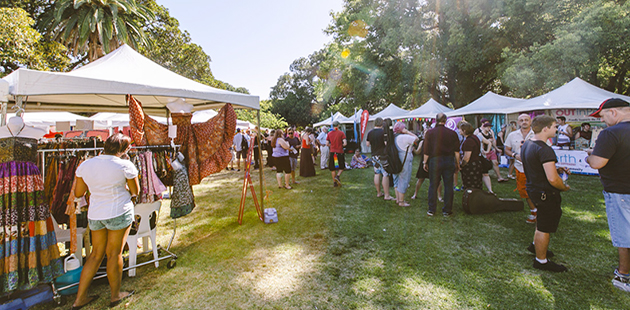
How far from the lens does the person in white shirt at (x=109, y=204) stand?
2402 millimetres

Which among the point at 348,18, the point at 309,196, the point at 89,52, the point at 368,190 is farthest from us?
the point at 348,18

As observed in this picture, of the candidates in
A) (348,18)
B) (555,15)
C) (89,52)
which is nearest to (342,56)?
(348,18)

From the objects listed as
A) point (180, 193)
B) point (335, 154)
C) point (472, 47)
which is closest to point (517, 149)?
point (335, 154)

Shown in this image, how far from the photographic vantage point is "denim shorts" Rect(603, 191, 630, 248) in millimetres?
2484

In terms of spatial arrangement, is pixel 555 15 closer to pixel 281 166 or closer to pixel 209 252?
pixel 281 166

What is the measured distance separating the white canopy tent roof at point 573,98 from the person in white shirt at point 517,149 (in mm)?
5379

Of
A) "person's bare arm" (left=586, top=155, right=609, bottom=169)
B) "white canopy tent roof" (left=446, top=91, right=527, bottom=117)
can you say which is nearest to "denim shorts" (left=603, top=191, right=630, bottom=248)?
"person's bare arm" (left=586, top=155, right=609, bottom=169)

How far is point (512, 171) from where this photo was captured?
305 inches

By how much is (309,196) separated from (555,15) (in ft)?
48.5

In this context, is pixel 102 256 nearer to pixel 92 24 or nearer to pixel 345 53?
pixel 92 24

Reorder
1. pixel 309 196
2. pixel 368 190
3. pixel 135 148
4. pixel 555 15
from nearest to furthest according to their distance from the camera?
1. pixel 135 148
2. pixel 309 196
3. pixel 368 190
4. pixel 555 15

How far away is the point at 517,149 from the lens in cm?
491

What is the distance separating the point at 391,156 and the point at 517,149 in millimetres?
2167

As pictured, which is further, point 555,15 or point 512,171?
point 555,15
